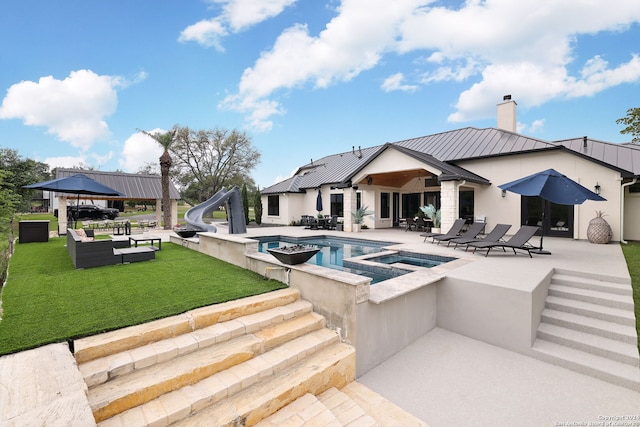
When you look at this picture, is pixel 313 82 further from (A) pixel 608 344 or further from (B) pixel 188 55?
(A) pixel 608 344

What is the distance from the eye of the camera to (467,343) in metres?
5.29

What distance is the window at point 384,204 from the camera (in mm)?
19062

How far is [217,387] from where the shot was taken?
10.2ft

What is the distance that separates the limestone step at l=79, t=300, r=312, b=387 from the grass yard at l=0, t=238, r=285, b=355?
512 mm

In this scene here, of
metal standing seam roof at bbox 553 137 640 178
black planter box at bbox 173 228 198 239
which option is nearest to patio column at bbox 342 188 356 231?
black planter box at bbox 173 228 198 239

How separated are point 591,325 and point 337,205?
1661 centimetres

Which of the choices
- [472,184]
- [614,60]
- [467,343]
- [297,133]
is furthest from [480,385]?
[297,133]

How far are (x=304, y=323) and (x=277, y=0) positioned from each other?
44.3 ft

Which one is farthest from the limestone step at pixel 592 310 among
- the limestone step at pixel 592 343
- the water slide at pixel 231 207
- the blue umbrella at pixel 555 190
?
the water slide at pixel 231 207

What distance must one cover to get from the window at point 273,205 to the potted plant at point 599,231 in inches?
760

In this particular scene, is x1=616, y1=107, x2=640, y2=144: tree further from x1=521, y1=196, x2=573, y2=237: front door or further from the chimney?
x1=521, y1=196, x2=573, y2=237: front door

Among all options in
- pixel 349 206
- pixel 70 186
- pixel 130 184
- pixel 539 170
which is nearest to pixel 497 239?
pixel 539 170

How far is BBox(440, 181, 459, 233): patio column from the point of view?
42.5 ft

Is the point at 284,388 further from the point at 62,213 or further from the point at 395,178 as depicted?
the point at 62,213
